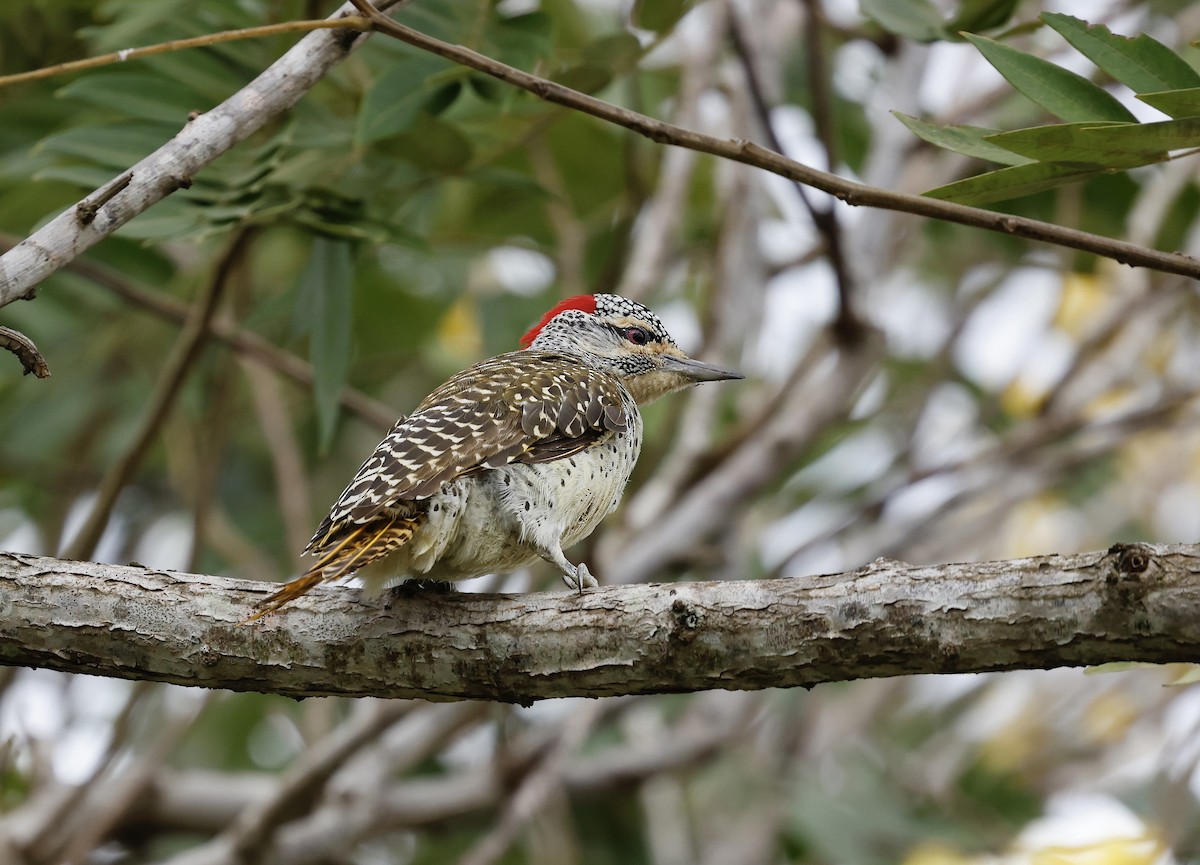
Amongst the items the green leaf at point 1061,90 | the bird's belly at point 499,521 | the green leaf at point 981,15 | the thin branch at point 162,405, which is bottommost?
the bird's belly at point 499,521

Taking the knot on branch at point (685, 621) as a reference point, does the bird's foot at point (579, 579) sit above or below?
above

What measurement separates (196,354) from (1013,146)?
2.84m

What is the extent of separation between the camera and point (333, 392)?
178 inches

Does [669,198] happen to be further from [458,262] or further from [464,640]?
[464,640]

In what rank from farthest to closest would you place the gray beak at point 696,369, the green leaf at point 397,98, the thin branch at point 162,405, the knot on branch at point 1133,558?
the gray beak at point 696,369
the thin branch at point 162,405
the green leaf at point 397,98
the knot on branch at point 1133,558

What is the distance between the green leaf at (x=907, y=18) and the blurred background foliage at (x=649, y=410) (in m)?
0.03

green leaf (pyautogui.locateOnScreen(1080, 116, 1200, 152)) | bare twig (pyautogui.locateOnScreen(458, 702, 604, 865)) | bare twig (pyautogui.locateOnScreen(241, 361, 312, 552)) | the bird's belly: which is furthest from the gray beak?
green leaf (pyautogui.locateOnScreen(1080, 116, 1200, 152))

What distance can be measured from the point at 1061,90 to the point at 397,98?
1.82 metres

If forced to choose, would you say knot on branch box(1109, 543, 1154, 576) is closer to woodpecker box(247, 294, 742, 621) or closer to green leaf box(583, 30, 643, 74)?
woodpecker box(247, 294, 742, 621)

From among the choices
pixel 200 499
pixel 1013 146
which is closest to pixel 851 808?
pixel 200 499

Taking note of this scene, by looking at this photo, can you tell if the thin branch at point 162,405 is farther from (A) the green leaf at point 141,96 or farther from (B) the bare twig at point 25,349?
(B) the bare twig at point 25,349

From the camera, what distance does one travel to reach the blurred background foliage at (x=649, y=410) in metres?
4.57

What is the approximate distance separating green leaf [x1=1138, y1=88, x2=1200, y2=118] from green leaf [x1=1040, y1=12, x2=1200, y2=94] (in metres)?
0.21

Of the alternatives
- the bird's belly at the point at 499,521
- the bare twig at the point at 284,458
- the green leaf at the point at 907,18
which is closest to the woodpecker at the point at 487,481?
the bird's belly at the point at 499,521
